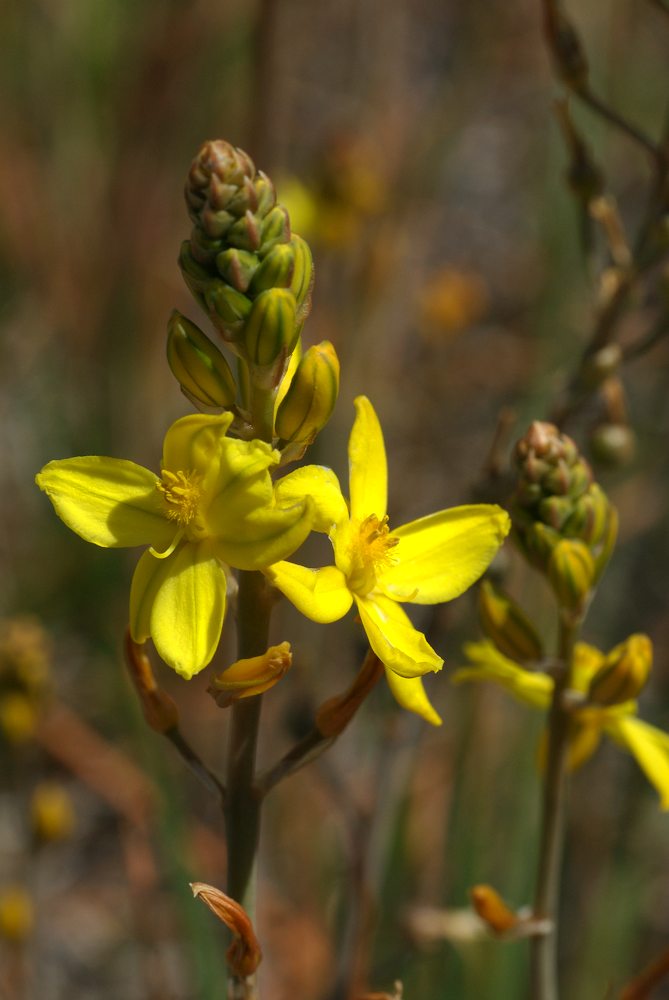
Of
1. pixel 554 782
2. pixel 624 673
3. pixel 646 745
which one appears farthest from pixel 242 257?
pixel 646 745

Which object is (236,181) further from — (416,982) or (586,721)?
(416,982)

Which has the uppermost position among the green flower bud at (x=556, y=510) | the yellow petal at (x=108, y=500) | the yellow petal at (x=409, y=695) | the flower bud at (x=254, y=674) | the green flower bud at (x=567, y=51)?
the green flower bud at (x=567, y=51)

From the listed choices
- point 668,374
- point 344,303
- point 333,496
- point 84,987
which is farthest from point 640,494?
point 333,496

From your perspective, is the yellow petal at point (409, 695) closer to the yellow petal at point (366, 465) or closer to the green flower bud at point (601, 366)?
the yellow petal at point (366, 465)

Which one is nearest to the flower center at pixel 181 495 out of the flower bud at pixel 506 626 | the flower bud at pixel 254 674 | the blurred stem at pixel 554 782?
the flower bud at pixel 254 674

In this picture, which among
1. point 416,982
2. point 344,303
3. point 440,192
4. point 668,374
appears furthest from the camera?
point 440,192
